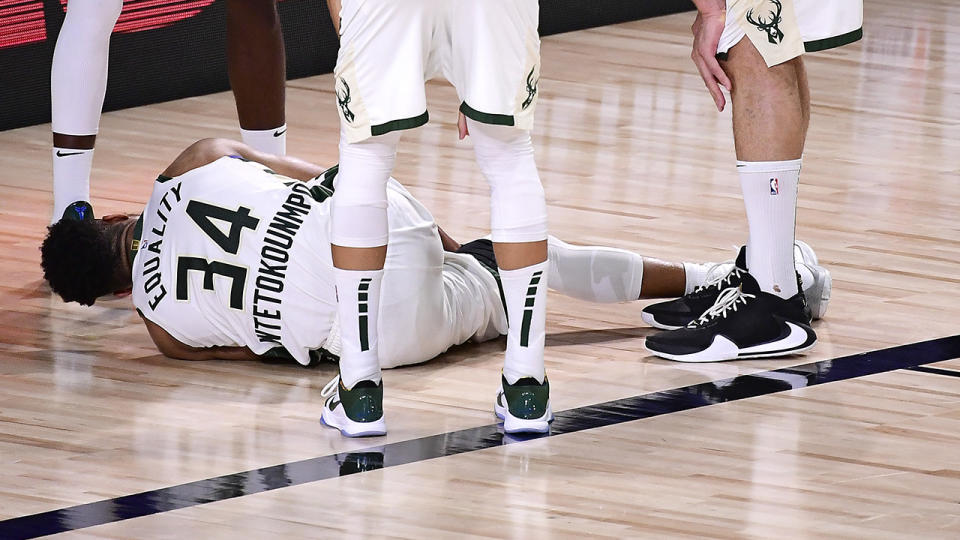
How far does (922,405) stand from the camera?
281 centimetres

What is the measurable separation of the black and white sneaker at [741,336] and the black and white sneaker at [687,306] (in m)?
0.11

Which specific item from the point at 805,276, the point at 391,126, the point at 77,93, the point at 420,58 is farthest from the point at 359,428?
the point at 77,93

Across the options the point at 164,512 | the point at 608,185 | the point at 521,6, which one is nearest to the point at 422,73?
the point at 521,6

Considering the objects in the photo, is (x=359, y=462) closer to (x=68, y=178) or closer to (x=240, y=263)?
(x=240, y=263)

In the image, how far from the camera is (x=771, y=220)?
312cm

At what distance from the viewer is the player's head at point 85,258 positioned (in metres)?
3.18

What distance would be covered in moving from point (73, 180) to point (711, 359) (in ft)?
4.70

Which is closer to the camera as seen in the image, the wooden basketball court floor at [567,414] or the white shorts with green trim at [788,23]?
the wooden basketball court floor at [567,414]

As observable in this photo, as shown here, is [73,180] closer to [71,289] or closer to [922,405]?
[71,289]

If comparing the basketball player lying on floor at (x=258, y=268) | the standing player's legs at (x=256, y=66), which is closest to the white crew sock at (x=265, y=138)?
the standing player's legs at (x=256, y=66)

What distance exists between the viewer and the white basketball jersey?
287 cm

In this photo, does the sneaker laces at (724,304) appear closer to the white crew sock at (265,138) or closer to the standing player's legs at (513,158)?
the standing player's legs at (513,158)

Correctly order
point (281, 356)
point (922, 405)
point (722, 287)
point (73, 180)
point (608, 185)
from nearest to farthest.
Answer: point (922, 405)
point (281, 356)
point (722, 287)
point (73, 180)
point (608, 185)

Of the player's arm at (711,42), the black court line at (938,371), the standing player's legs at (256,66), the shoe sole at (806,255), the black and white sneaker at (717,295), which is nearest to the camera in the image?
the black court line at (938,371)
